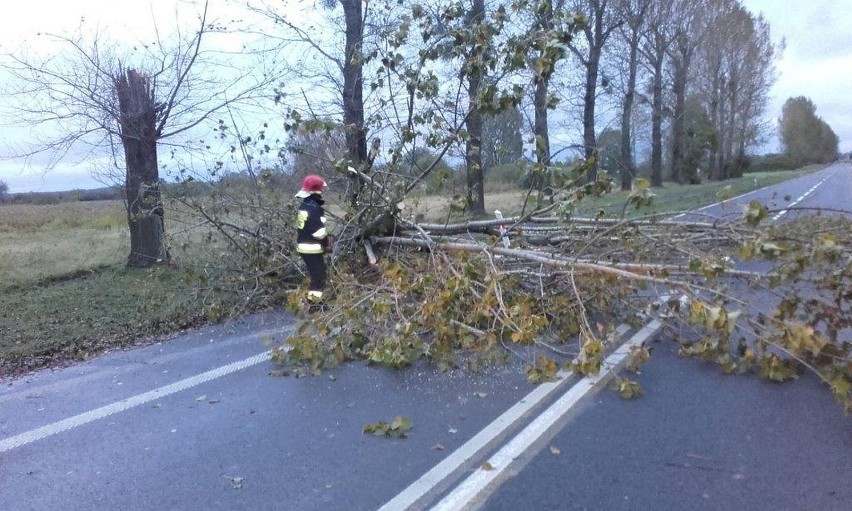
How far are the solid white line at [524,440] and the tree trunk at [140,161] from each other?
7877mm

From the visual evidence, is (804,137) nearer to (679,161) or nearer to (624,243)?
(679,161)


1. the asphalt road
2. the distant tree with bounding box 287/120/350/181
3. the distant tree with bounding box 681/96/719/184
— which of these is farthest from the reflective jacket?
the distant tree with bounding box 681/96/719/184

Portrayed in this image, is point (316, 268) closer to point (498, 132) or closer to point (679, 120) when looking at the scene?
point (498, 132)

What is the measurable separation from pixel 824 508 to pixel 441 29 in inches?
327

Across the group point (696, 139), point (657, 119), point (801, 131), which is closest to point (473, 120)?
point (657, 119)

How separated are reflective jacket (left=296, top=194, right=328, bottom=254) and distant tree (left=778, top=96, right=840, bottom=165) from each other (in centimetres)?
10329

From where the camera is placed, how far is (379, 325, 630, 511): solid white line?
4.21 metres

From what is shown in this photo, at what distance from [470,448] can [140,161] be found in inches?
399

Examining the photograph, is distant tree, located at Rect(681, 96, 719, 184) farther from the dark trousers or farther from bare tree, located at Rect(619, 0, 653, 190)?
the dark trousers

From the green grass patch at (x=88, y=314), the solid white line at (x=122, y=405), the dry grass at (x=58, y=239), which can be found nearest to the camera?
the solid white line at (x=122, y=405)

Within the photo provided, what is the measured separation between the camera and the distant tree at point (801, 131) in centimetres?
10212

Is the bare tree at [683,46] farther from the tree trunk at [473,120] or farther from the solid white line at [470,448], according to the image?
the solid white line at [470,448]

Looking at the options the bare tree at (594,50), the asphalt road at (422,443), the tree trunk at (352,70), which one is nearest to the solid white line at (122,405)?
the asphalt road at (422,443)

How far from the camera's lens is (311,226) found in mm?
9039
